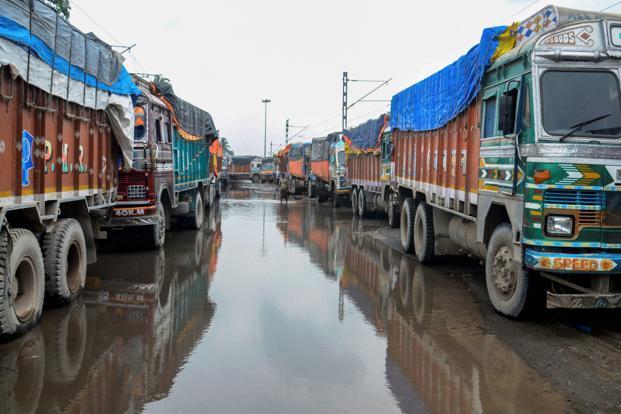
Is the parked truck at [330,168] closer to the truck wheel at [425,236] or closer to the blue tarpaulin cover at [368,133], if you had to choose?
the blue tarpaulin cover at [368,133]

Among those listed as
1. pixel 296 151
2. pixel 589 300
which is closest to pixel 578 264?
pixel 589 300

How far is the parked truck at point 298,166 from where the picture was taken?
115 feet

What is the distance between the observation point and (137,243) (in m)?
12.4

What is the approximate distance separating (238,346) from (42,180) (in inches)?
112

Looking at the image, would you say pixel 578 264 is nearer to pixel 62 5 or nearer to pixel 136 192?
pixel 136 192

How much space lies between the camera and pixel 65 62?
7160 millimetres

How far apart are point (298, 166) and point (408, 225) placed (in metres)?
25.6

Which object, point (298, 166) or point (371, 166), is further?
point (298, 166)

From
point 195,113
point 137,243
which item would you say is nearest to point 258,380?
point 137,243

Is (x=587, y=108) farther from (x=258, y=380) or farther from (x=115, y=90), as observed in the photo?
(x=115, y=90)

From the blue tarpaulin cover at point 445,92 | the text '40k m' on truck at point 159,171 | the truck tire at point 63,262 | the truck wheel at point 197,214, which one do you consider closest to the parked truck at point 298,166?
the truck wheel at point 197,214

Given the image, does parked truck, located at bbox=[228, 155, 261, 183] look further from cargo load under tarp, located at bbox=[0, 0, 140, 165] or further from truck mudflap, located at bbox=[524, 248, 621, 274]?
truck mudflap, located at bbox=[524, 248, 621, 274]

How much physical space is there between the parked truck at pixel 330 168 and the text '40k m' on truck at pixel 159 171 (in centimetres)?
845

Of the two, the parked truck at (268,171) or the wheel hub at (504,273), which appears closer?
the wheel hub at (504,273)
